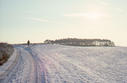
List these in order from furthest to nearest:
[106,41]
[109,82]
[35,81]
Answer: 1. [106,41]
2. [109,82]
3. [35,81]

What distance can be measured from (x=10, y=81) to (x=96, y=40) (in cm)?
8128

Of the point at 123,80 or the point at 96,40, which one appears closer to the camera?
the point at 123,80

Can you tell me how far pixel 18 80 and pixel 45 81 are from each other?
170 cm

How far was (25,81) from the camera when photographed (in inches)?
416

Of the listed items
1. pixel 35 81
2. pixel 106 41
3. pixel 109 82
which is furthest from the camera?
pixel 106 41

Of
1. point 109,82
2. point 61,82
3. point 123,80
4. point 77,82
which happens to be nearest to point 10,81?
point 61,82

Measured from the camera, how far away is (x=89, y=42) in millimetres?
90688

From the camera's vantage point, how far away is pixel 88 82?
1102cm

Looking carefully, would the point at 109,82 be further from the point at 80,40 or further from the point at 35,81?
the point at 80,40

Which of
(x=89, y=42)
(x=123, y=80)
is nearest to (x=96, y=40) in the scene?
(x=89, y=42)

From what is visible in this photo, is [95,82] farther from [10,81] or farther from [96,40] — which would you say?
[96,40]

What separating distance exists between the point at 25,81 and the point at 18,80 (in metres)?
0.62

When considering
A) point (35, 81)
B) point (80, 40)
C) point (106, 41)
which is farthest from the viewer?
point (80, 40)

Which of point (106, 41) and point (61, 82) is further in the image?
point (106, 41)
